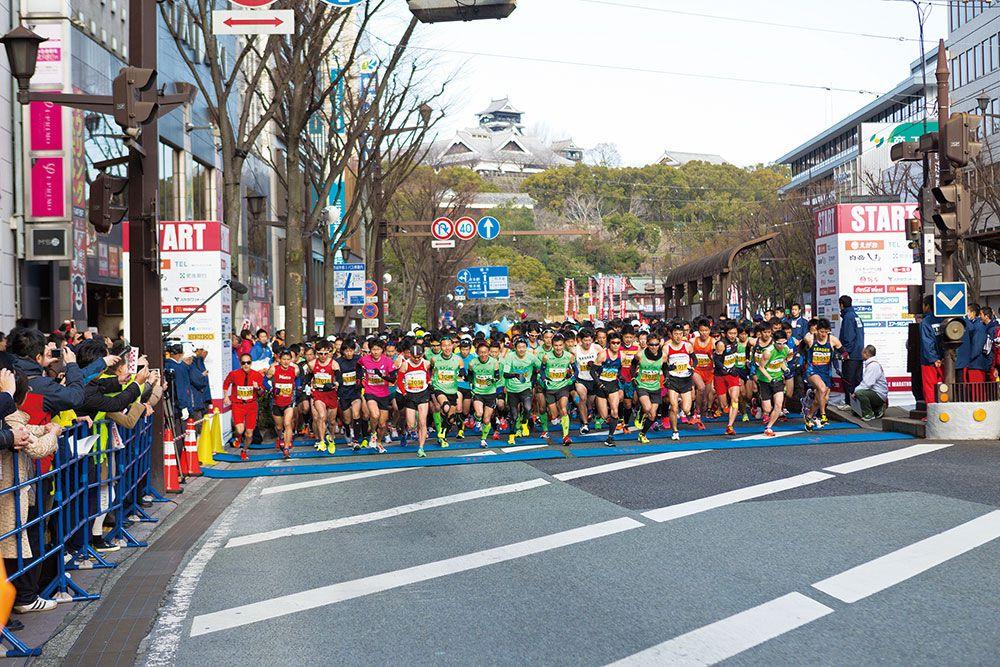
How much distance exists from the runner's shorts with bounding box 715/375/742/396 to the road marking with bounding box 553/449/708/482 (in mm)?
3213

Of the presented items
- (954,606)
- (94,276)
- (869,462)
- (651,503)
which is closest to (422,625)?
(954,606)

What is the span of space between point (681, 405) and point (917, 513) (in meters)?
9.32

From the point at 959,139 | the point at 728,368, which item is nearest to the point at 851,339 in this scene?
the point at 728,368

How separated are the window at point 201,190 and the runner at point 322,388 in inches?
604

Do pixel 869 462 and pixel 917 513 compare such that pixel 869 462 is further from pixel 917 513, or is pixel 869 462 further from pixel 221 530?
pixel 221 530

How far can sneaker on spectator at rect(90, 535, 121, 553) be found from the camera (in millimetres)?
9261

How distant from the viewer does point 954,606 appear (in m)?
6.43

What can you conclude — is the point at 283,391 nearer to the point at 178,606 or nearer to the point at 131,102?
the point at 131,102

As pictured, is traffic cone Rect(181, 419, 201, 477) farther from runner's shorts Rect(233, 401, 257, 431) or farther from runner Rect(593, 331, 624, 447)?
runner Rect(593, 331, 624, 447)

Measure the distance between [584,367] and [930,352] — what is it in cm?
517

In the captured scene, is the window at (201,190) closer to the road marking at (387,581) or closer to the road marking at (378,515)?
the road marking at (378,515)

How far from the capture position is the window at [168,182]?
28266mm

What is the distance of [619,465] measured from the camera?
14.1m

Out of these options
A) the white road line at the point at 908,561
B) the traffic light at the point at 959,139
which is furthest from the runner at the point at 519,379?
the white road line at the point at 908,561
